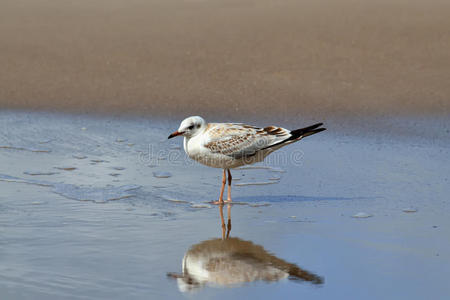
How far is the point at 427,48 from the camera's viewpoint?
10625 mm

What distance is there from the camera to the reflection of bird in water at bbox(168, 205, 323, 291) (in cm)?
396

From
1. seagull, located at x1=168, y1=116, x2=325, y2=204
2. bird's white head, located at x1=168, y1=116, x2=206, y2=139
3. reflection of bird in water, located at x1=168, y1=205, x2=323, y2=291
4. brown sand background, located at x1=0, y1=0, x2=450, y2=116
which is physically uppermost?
brown sand background, located at x1=0, y1=0, x2=450, y2=116

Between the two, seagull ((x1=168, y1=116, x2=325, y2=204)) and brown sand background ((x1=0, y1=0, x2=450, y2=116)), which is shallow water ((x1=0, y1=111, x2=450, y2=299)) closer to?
seagull ((x1=168, y1=116, x2=325, y2=204))

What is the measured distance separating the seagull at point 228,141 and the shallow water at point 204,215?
0.89ft

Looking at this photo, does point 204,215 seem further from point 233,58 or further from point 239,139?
point 233,58

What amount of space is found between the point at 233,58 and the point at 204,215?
5.58 meters

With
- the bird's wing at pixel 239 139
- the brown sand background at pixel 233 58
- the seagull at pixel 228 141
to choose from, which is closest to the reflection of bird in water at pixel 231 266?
the seagull at pixel 228 141

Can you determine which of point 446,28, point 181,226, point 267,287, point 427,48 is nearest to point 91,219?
point 181,226

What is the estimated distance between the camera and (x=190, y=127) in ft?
20.4

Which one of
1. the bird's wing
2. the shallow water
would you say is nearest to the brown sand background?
the shallow water

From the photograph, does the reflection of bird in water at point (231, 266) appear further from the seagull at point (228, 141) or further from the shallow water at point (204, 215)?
the seagull at point (228, 141)

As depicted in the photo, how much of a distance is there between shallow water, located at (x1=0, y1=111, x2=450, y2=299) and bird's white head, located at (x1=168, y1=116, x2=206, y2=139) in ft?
1.58

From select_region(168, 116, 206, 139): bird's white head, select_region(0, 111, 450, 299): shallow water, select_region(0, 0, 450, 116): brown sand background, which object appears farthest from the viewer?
select_region(0, 0, 450, 116): brown sand background

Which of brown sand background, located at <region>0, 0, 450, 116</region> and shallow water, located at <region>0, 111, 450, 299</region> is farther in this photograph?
brown sand background, located at <region>0, 0, 450, 116</region>
